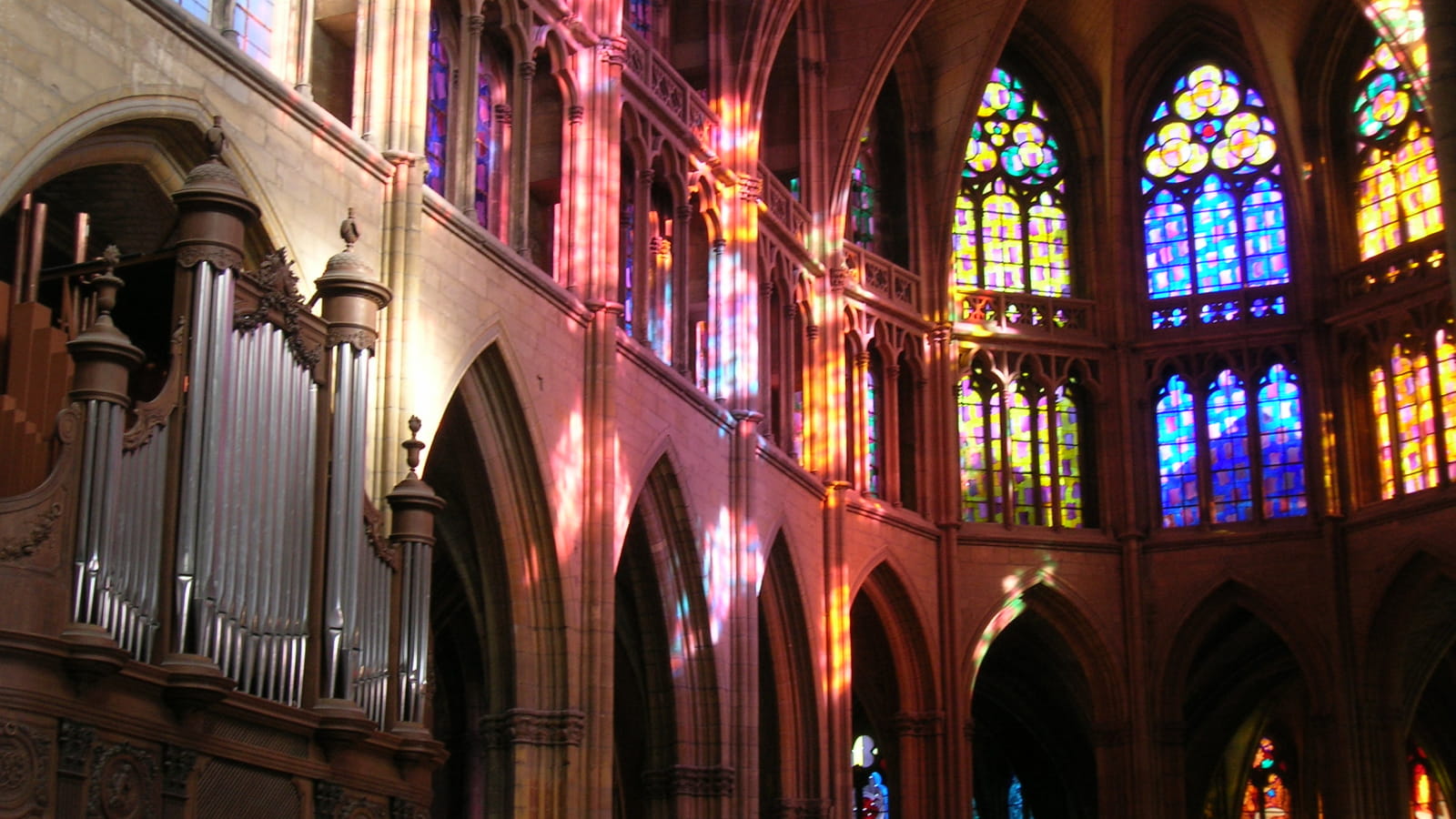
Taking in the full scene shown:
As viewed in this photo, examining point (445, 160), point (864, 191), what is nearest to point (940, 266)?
point (864, 191)

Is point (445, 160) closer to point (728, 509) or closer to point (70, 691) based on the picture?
point (728, 509)

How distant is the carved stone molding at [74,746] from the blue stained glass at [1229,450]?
23.7 m

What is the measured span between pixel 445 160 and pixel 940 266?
46.3 ft

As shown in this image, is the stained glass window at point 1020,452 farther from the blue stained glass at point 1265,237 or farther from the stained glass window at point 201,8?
the stained glass window at point 201,8

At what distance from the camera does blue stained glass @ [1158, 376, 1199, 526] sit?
32.5 metres

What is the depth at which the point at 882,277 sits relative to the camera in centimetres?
3156

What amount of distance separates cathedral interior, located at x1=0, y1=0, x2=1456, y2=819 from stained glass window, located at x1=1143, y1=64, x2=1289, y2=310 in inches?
2.9

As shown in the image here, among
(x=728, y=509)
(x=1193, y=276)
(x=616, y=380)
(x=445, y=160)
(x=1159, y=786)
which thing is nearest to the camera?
(x=445, y=160)

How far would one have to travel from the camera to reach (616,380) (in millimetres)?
21906

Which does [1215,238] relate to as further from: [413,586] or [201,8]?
[413,586]

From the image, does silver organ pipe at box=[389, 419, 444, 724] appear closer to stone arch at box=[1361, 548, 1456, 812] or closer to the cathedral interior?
the cathedral interior

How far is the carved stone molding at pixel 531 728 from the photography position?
19922 millimetres

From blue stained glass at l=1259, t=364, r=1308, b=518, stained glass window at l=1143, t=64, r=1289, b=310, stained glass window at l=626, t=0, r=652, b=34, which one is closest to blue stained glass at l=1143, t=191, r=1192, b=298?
stained glass window at l=1143, t=64, r=1289, b=310

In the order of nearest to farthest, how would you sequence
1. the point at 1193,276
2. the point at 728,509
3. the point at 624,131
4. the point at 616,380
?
the point at 616,380
the point at 624,131
the point at 728,509
the point at 1193,276
